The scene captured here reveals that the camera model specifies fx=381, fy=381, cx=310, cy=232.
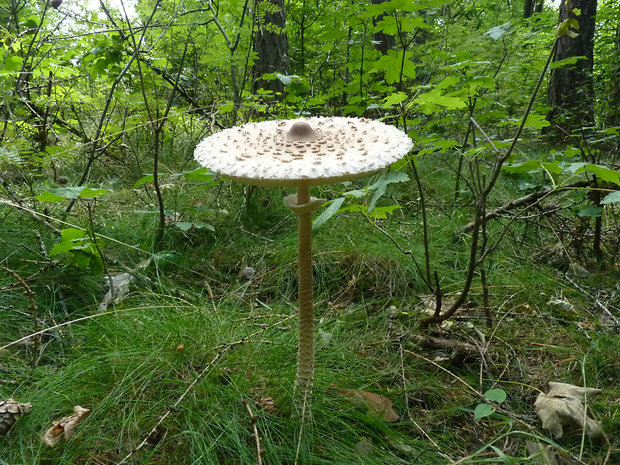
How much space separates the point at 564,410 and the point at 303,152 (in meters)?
1.82

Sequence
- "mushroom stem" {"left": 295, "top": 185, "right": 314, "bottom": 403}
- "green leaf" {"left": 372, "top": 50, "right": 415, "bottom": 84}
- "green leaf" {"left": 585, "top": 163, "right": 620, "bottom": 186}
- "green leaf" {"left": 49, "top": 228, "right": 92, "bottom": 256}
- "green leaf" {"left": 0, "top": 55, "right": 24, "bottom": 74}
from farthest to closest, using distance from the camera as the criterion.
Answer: "green leaf" {"left": 0, "top": 55, "right": 24, "bottom": 74} → "green leaf" {"left": 372, "top": 50, "right": 415, "bottom": 84} → "green leaf" {"left": 49, "top": 228, "right": 92, "bottom": 256} → "mushroom stem" {"left": 295, "top": 185, "right": 314, "bottom": 403} → "green leaf" {"left": 585, "top": 163, "right": 620, "bottom": 186}

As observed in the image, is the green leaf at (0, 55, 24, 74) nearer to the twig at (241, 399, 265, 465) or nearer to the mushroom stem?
the mushroom stem

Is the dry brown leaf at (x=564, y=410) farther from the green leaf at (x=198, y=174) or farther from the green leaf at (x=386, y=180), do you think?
the green leaf at (x=198, y=174)

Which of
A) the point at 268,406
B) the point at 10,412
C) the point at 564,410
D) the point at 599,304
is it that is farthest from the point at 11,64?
the point at 599,304

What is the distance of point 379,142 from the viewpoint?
1.73m

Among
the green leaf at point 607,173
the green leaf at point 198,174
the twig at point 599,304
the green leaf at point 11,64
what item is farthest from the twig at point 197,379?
the green leaf at point 11,64

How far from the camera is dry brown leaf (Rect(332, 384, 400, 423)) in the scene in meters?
2.03

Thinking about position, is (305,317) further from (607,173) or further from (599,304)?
(599,304)

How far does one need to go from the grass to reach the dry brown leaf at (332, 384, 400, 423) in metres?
0.06

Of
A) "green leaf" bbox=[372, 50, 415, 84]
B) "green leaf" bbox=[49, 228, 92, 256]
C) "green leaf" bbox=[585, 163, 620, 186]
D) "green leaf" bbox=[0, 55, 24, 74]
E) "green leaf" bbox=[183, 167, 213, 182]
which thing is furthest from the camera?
"green leaf" bbox=[0, 55, 24, 74]

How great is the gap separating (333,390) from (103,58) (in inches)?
146

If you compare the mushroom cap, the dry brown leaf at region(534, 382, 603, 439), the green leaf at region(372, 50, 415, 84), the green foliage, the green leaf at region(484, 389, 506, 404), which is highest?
the green leaf at region(372, 50, 415, 84)

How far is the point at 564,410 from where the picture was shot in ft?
6.26

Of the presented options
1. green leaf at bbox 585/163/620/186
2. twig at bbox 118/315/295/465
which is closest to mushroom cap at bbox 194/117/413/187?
green leaf at bbox 585/163/620/186
